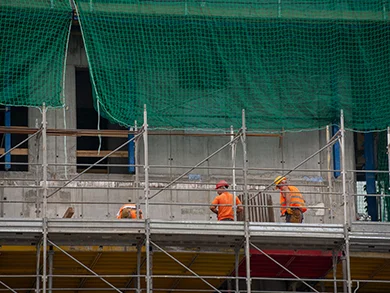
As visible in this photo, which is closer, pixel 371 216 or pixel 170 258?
pixel 170 258

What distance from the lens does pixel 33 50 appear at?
90.8 feet

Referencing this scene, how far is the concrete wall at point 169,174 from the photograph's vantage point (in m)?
28.1

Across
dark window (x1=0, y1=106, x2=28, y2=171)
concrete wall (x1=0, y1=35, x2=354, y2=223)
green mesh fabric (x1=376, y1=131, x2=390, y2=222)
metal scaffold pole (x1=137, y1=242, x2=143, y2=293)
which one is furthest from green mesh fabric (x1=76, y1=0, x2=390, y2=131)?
metal scaffold pole (x1=137, y1=242, x2=143, y2=293)

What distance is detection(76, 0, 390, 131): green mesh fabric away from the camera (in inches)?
1101

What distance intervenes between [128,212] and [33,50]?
419 centimetres

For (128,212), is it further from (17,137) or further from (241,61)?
(17,137)

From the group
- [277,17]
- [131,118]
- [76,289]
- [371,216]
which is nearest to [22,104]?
[131,118]

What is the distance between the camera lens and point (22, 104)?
88.8 ft

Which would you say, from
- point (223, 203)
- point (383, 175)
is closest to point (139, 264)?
point (223, 203)

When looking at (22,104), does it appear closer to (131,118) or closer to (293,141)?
(131,118)

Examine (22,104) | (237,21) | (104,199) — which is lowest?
(104,199)

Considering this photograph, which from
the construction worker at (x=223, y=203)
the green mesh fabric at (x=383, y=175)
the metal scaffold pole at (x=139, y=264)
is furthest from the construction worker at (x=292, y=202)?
the green mesh fabric at (x=383, y=175)

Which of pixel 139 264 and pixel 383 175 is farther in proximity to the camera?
pixel 383 175

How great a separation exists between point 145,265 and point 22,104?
422 cm
